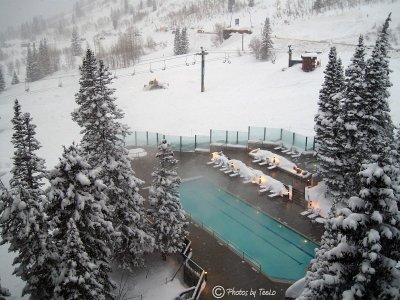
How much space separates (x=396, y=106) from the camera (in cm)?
5291

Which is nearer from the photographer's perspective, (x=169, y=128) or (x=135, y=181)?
(x=135, y=181)

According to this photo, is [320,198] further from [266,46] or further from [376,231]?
[266,46]

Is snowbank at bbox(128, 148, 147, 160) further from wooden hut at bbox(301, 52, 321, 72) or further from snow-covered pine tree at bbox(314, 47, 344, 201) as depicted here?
wooden hut at bbox(301, 52, 321, 72)

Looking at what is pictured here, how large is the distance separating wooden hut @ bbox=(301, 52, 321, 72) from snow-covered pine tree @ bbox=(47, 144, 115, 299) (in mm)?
57836

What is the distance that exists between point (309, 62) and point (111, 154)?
5435 centimetres

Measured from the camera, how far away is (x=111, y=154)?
22734mm

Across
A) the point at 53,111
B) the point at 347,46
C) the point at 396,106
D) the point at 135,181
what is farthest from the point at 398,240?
the point at 347,46

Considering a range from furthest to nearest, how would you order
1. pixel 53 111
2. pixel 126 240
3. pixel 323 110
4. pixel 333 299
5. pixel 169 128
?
pixel 53 111
pixel 169 128
pixel 323 110
pixel 126 240
pixel 333 299

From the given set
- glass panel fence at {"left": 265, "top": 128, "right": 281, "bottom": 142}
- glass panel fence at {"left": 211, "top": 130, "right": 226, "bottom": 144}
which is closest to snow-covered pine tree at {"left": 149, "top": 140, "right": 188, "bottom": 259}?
glass panel fence at {"left": 211, "top": 130, "right": 226, "bottom": 144}

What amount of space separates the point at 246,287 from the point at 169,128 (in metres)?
36.9

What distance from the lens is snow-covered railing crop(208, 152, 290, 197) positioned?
3494cm

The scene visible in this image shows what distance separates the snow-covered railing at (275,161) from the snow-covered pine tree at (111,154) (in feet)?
65.3

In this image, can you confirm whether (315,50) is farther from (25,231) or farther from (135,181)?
(25,231)

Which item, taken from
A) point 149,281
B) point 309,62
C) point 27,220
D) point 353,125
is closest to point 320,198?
point 353,125
